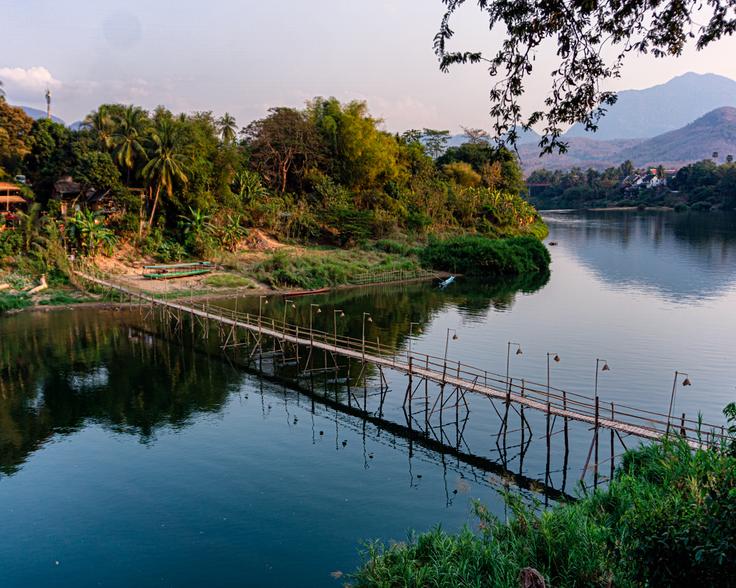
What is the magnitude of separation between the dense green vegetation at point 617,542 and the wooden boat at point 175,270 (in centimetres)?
4251

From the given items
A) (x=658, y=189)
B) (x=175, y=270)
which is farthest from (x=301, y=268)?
(x=658, y=189)

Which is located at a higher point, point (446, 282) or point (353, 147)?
point (353, 147)

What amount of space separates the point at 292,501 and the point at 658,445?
12281 millimetres

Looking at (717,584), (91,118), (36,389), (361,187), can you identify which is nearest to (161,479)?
(36,389)

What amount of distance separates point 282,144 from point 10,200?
32.5 metres

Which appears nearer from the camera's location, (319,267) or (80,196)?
(80,196)

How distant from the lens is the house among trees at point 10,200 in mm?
52250

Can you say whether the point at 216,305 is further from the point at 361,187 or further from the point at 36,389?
the point at 361,187

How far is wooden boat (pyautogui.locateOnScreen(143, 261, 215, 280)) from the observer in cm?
5441

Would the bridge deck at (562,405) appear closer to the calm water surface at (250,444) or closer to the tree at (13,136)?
the calm water surface at (250,444)

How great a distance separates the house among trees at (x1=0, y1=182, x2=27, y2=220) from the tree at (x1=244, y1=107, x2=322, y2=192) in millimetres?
28293

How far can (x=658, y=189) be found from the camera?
17188 centimetres

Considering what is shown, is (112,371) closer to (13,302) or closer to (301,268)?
(13,302)

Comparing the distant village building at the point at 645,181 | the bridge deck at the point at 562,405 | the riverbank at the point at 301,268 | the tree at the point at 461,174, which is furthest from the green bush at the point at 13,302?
the distant village building at the point at 645,181
